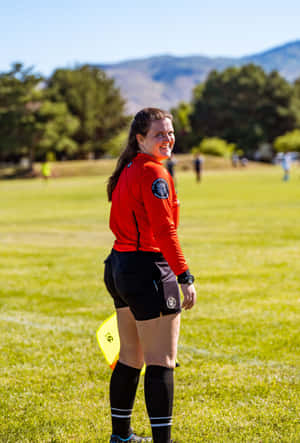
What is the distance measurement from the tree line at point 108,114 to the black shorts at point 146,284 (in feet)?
204

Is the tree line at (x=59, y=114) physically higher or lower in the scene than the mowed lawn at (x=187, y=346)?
higher

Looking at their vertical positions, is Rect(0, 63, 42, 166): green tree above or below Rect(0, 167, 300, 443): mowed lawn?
above

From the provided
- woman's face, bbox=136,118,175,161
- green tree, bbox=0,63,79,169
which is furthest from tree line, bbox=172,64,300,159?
woman's face, bbox=136,118,175,161

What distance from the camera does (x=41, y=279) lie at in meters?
9.00

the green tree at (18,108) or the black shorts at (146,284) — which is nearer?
the black shorts at (146,284)

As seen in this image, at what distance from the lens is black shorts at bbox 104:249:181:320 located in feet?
10.2

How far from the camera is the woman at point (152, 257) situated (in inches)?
120

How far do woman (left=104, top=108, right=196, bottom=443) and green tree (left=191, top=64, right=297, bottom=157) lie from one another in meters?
95.3

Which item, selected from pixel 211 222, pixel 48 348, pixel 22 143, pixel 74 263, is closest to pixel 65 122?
pixel 22 143

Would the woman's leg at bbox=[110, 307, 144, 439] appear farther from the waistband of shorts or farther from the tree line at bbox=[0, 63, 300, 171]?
the tree line at bbox=[0, 63, 300, 171]

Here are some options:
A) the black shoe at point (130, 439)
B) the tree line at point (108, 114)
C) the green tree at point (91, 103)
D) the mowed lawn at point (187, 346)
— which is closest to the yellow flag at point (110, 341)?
the black shoe at point (130, 439)

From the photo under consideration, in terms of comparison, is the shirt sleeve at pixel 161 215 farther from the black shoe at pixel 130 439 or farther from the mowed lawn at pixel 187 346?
the mowed lawn at pixel 187 346

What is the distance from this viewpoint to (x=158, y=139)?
323 cm

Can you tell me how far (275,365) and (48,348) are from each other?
2.24 metres
